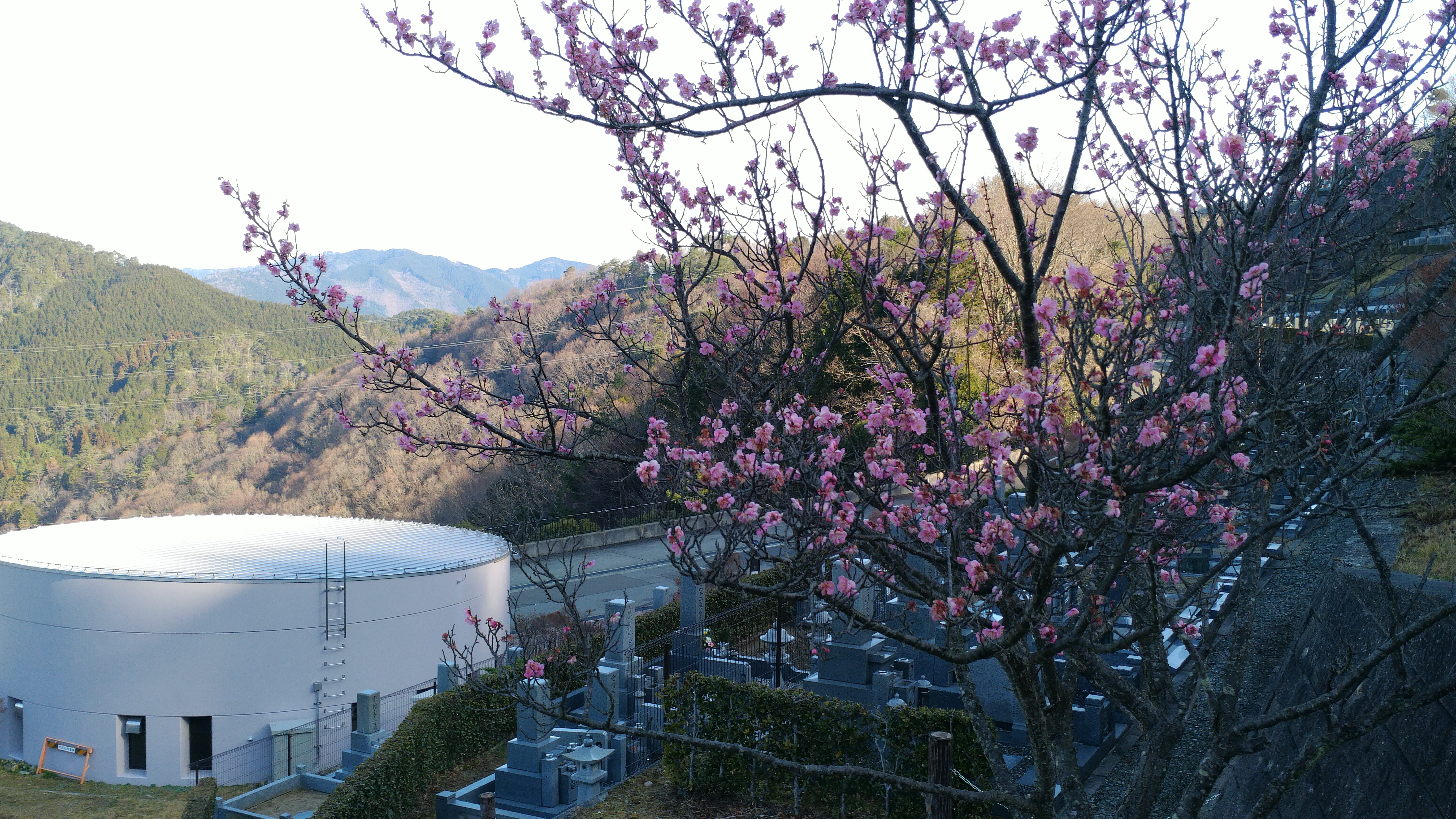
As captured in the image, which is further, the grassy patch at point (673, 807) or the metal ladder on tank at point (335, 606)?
the metal ladder on tank at point (335, 606)

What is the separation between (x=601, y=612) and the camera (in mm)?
21203

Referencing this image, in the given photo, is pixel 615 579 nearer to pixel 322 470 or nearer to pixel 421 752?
pixel 421 752

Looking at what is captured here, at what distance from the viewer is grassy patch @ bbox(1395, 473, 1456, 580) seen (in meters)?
8.84

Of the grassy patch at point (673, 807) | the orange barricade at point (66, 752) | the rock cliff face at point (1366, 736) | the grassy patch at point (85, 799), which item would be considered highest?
the rock cliff face at point (1366, 736)

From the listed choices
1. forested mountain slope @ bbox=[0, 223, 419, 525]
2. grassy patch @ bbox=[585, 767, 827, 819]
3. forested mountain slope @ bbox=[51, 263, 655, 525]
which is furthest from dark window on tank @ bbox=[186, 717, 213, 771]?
forested mountain slope @ bbox=[0, 223, 419, 525]

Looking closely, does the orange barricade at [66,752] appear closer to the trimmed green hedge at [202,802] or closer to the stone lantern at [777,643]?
the trimmed green hedge at [202,802]

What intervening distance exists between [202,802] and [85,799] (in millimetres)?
6378

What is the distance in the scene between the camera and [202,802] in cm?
1302

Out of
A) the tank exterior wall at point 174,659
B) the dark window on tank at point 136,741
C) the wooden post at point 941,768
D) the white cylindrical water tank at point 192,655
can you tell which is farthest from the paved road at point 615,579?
the wooden post at point 941,768

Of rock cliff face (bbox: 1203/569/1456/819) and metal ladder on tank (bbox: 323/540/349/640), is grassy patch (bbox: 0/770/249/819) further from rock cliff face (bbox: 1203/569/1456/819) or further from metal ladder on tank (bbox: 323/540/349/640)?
rock cliff face (bbox: 1203/569/1456/819)

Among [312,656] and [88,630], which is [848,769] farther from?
[88,630]

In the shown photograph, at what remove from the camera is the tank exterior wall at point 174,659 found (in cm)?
1750

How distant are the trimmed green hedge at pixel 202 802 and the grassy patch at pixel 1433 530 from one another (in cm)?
1537

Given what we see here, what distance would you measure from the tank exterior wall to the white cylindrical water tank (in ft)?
0.08
